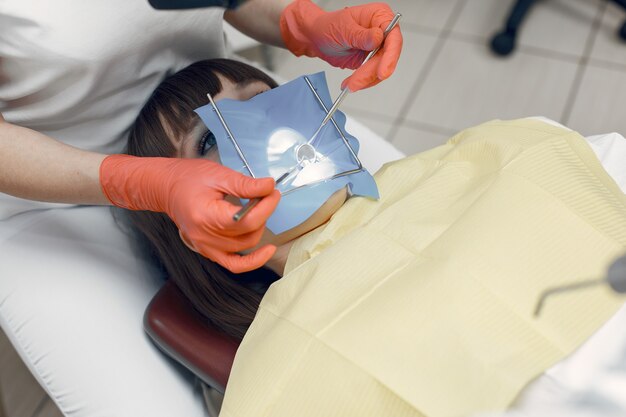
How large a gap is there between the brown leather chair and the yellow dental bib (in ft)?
0.30

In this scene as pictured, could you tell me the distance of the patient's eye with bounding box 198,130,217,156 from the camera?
44.6 inches

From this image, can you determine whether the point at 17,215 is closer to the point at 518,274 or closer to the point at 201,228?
the point at 201,228

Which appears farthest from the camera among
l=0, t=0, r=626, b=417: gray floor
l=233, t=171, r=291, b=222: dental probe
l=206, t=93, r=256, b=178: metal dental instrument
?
l=0, t=0, r=626, b=417: gray floor

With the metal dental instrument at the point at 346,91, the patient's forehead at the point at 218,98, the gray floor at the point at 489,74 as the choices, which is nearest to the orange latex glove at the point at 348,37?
the metal dental instrument at the point at 346,91

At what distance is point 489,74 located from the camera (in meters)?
2.26

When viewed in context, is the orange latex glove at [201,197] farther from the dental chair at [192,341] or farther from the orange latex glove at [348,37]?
the orange latex glove at [348,37]

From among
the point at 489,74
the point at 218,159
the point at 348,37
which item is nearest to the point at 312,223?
the point at 218,159

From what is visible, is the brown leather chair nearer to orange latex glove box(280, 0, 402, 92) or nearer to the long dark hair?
the long dark hair

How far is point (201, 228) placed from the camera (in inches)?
36.1

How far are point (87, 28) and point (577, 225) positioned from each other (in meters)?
0.88

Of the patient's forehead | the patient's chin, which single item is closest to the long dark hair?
the patient's forehead

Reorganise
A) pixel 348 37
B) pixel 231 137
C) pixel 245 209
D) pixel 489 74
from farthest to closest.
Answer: pixel 489 74, pixel 348 37, pixel 231 137, pixel 245 209

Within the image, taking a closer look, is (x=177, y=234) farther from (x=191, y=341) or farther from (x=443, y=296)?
(x=443, y=296)

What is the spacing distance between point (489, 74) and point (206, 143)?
56.7 inches
